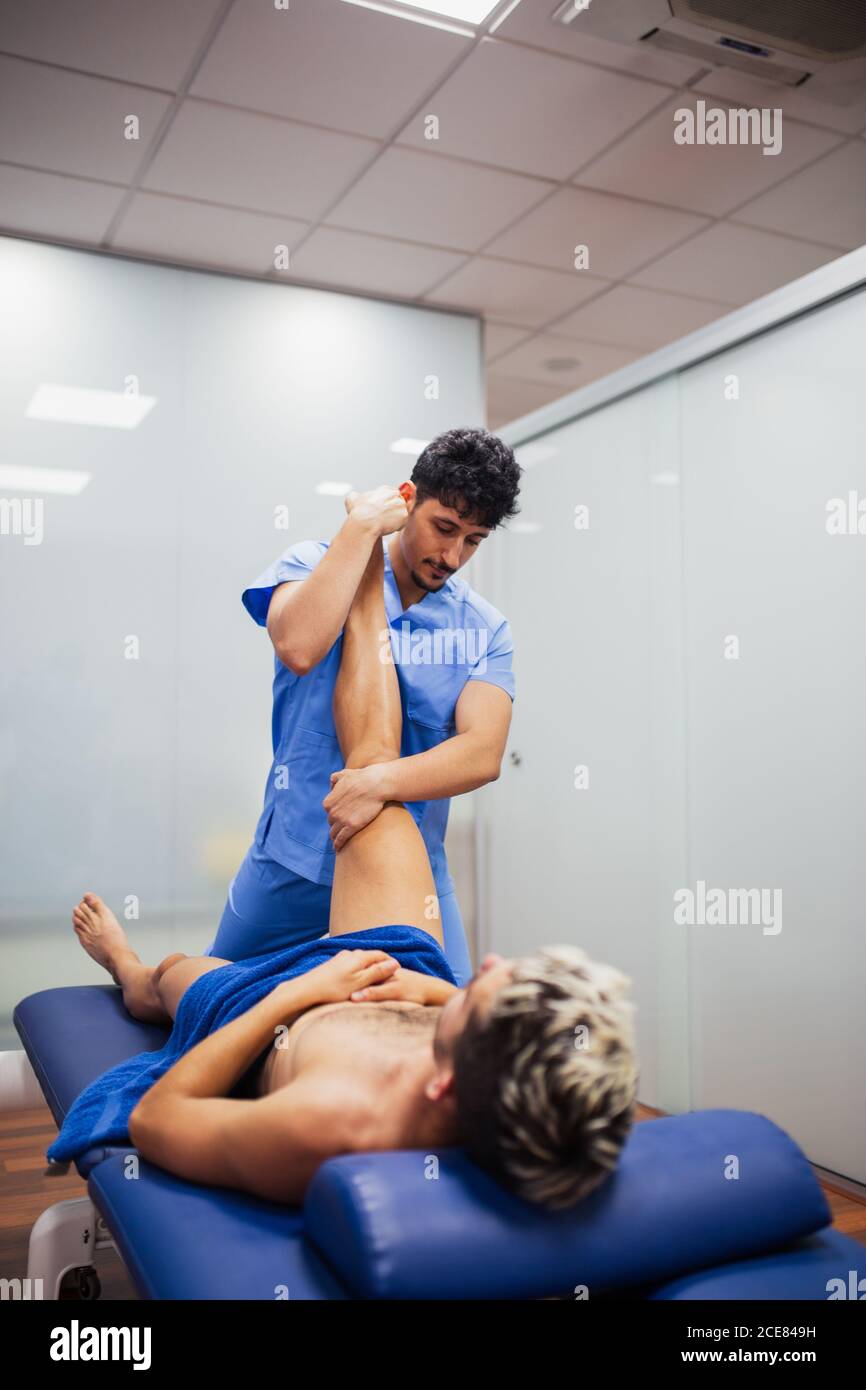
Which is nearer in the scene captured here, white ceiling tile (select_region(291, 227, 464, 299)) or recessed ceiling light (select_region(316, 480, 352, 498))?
white ceiling tile (select_region(291, 227, 464, 299))

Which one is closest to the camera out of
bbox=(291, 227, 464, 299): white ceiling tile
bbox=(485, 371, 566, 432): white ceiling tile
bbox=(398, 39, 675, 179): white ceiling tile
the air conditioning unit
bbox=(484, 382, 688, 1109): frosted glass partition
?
the air conditioning unit

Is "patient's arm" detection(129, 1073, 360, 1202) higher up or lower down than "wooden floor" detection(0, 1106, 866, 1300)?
higher up

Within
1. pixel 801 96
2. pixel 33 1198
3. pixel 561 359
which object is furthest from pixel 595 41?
pixel 33 1198

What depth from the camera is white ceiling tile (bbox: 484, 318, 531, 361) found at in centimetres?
399

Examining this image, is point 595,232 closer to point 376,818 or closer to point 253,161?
point 253,161

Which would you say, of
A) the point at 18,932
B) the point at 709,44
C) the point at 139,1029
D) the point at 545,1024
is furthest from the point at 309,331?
the point at 545,1024

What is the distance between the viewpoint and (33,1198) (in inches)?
89.6

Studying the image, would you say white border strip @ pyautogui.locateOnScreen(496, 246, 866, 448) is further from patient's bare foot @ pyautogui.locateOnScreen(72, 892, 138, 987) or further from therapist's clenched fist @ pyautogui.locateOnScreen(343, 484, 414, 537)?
patient's bare foot @ pyautogui.locateOnScreen(72, 892, 138, 987)

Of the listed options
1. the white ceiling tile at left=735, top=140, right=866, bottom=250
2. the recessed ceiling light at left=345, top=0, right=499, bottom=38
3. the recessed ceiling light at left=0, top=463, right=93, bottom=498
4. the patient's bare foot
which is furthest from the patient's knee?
the white ceiling tile at left=735, top=140, right=866, bottom=250

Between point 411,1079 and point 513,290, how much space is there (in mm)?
3149

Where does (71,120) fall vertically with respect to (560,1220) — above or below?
above

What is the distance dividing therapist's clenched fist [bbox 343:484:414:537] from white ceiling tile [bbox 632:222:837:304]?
2121 millimetres

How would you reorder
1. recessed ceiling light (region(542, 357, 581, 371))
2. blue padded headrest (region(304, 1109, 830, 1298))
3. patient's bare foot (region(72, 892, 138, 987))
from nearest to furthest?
blue padded headrest (region(304, 1109, 830, 1298)) → patient's bare foot (region(72, 892, 138, 987)) → recessed ceiling light (region(542, 357, 581, 371))
